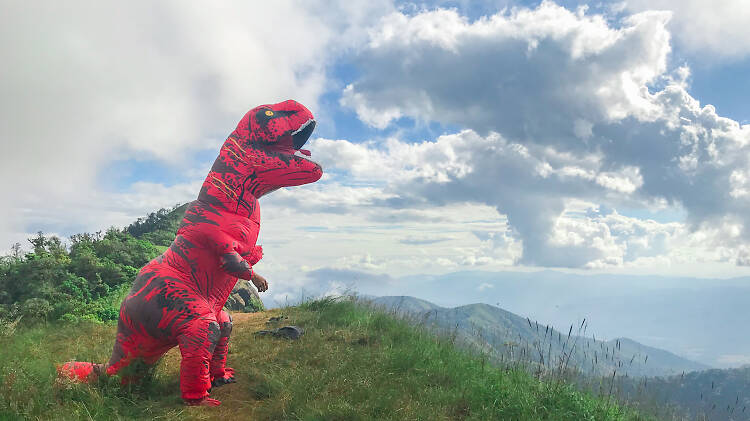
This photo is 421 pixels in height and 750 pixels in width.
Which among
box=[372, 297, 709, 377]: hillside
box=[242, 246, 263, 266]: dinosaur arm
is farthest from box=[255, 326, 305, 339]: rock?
box=[372, 297, 709, 377]: hillside

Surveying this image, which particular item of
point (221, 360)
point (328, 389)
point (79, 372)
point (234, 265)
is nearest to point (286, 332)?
point (221, 360)

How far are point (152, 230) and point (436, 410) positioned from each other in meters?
14.9

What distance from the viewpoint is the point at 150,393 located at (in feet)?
15.7

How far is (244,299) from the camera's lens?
43.9 feet

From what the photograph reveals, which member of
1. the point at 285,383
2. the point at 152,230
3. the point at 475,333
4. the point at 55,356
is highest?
the point at 152,230

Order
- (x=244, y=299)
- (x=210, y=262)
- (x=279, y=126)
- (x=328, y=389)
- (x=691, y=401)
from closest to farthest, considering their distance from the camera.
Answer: (x=328, y=389)
(x=210, y=262)
(x=279, y=126)
(x=691, y=401)
(x=244, y=299)

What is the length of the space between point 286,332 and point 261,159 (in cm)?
317

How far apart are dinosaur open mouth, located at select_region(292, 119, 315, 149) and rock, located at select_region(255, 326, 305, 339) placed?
308 centimetres

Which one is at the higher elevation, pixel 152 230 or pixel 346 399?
pixel 152 230

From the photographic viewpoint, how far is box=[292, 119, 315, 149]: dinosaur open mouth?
5312 millimetres

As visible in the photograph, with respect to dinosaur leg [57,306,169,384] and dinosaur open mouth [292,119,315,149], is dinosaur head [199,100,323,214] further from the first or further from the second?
dinosaur leg [57,306,169,384]

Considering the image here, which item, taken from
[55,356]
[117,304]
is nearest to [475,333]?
[55,356]

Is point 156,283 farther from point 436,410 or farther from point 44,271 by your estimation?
point 44,271

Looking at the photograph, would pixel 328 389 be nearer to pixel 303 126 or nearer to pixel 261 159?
pixel 261 159
